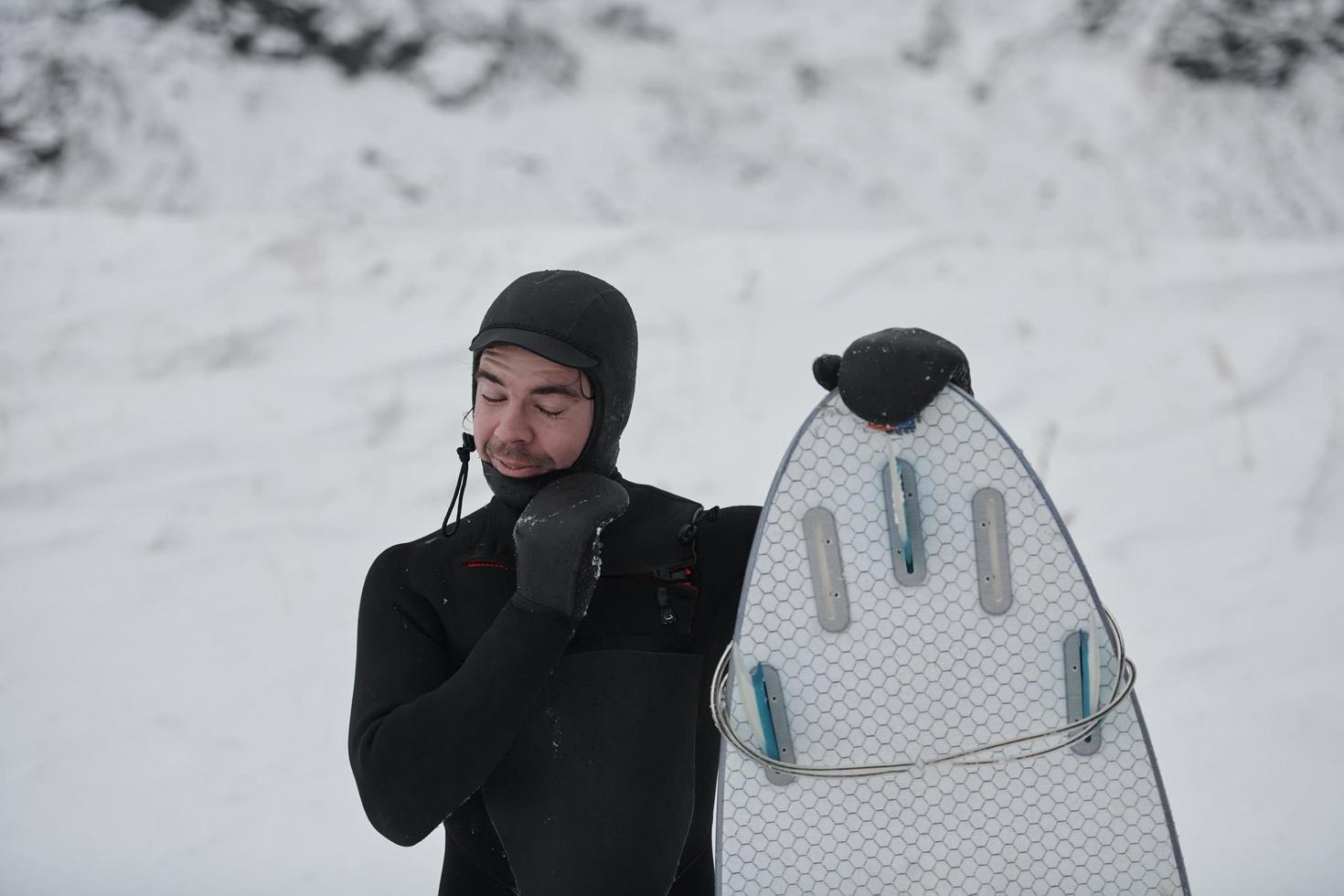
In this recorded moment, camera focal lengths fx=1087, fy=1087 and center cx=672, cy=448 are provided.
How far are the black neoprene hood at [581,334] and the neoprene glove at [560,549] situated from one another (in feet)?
0.50

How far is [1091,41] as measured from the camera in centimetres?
904

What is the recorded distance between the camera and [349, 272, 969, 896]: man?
Result: 1.40m

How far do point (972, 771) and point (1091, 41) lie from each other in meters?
8.88

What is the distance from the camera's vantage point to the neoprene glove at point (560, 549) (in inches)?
54.7

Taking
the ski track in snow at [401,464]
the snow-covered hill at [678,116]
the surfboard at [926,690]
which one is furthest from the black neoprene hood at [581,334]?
the snow-covered hill at [678,116]

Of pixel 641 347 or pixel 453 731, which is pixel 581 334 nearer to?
pixel 453 731

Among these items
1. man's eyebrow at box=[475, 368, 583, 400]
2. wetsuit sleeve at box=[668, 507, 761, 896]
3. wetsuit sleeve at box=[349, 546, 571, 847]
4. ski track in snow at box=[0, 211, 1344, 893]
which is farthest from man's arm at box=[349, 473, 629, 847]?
ski track in snow at box=[0, 211, 1344, 893]

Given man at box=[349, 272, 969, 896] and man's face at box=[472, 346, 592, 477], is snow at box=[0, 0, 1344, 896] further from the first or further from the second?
man's face at box=[472, 346, 592, 477]

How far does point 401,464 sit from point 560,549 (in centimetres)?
325

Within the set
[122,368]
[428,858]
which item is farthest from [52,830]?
[122,368]

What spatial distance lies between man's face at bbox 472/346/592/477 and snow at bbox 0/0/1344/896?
62.0 inches

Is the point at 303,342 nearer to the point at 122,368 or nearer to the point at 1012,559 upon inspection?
the point at 122,368

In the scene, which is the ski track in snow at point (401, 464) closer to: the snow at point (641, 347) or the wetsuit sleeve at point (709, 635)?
the snow at point (641, 347)

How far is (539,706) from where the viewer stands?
1538 mm
